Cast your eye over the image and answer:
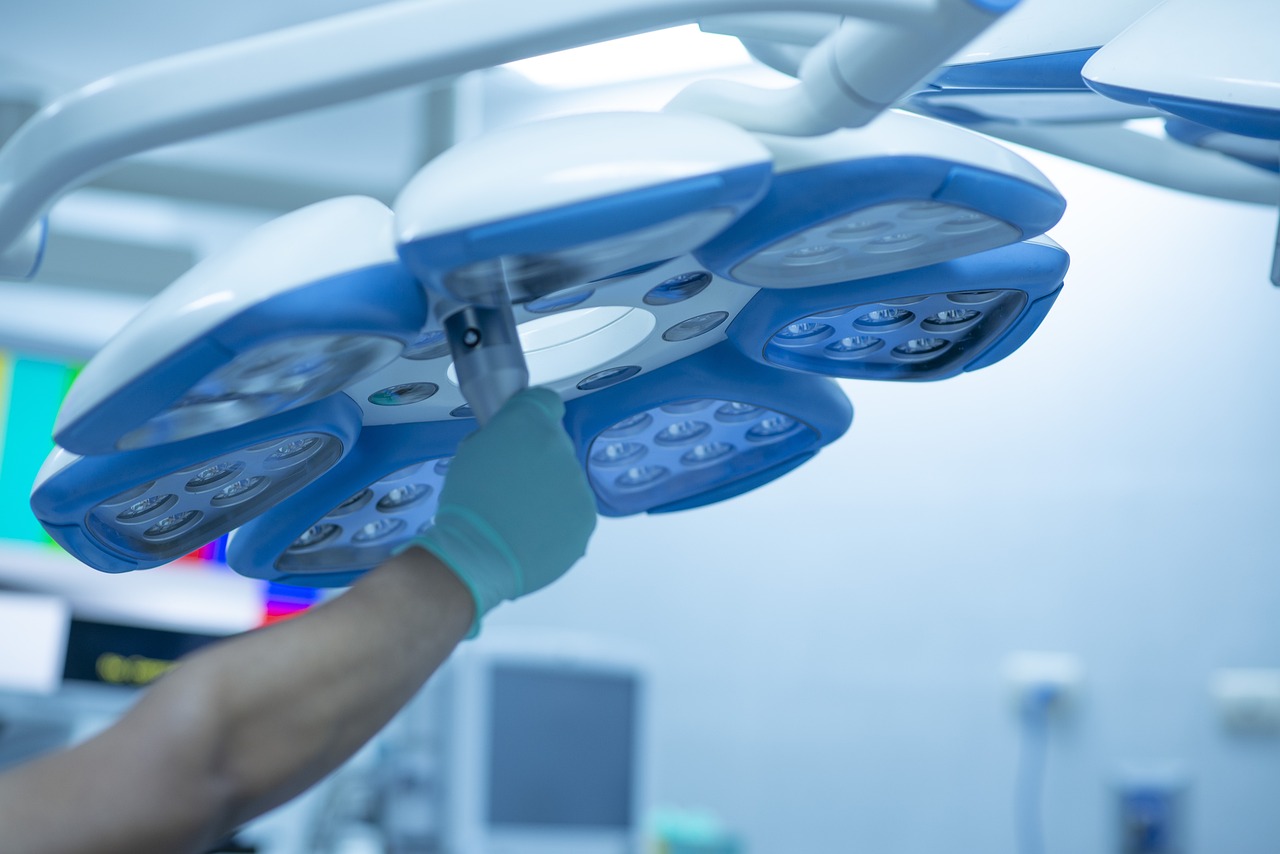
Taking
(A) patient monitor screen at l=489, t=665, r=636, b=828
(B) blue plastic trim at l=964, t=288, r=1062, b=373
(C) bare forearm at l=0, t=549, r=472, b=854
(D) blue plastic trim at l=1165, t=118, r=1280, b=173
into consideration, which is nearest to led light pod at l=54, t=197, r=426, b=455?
(C) bare forearm at l=0, t=549, r=472, b=854

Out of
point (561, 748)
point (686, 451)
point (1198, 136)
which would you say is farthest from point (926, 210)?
point (561, 748)

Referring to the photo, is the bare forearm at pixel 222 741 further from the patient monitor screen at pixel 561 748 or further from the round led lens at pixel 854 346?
the patient monitor screen at pixel 561 748

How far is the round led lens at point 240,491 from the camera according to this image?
0.61 metres

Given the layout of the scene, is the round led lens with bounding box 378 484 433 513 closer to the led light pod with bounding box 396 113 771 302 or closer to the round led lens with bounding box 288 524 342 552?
the round led lens with bounding box 288 524 342 552

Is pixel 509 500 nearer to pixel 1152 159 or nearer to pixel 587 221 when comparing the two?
pixel 587 221

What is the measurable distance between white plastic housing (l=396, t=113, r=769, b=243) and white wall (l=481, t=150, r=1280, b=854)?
2.38 m

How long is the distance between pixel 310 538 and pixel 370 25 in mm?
322

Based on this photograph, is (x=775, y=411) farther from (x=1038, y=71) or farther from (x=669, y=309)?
(x=1038, y=71)

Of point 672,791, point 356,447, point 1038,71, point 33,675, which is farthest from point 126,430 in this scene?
point 672,791

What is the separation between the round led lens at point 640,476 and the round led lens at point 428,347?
17 centimetres

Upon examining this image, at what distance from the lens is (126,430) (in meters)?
0.49

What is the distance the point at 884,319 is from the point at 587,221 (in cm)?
22

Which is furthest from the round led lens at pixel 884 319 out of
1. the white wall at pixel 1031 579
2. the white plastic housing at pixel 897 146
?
the white wall at pixel 1031 579

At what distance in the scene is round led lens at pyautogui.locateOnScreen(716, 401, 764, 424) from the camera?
65 cm
